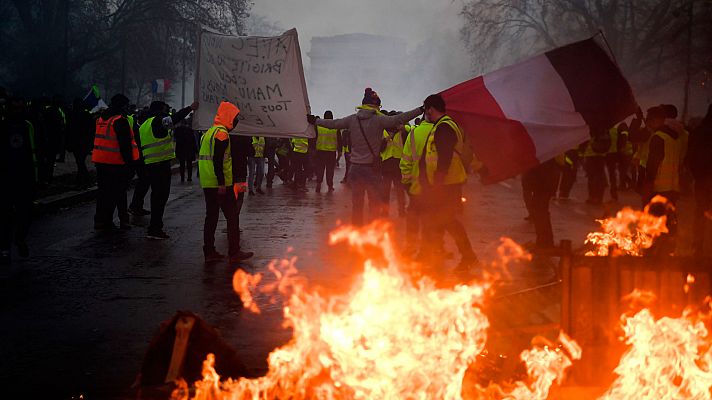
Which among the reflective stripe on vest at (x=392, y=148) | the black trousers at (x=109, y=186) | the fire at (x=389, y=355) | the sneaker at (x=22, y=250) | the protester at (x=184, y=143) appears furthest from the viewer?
the protester at (x=184, y=143)

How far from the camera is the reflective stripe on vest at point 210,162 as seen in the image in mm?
8539

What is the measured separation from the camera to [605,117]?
5.78 meters

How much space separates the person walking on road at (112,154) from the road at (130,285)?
43 cm

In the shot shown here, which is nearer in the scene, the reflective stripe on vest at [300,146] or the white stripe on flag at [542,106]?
the white stripe on flag at [542,106]

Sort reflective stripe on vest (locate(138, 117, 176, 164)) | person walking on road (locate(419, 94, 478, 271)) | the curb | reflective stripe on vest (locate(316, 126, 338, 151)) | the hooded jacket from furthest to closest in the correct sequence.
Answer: reflective stripe on vest (locate(316, 126, 338, 151)) < the curb < reflective stripe on vest (locate(138, 117, 176, 164)) < the hooded jacket < person walking on road (locate(419, 94, 478, 271))

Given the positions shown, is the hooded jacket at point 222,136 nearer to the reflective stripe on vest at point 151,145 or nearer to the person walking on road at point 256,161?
the reflective stripe on vest at point 151,145

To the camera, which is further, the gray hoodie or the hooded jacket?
the gray hoodie

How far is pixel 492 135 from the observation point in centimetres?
612

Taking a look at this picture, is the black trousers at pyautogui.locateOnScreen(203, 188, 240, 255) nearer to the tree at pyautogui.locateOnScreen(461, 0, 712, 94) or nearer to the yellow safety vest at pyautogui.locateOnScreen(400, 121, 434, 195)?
the yellow safety vest at pyautogui.locateOnScreen(400, 121, 434, 195)

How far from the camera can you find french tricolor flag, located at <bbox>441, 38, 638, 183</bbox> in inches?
224

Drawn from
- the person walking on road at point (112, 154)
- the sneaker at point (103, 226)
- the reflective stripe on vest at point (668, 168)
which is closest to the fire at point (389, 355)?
the reflective stripe on vest at point (668, 168)

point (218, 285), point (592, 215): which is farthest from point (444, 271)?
point (592, 215)

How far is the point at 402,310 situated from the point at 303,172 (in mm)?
14135

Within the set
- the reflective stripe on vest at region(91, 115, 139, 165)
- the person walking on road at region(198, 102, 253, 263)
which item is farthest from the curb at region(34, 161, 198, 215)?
the person walking on road at region(198, 102, 253, 263)
